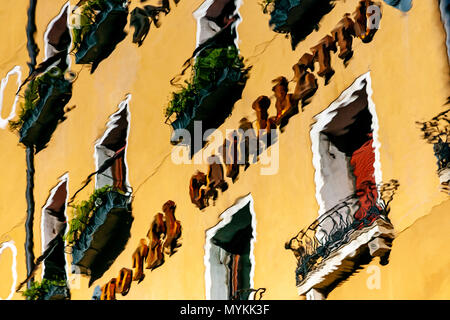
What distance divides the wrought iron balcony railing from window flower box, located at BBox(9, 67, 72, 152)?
8.04 m

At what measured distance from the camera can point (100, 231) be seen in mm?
17391

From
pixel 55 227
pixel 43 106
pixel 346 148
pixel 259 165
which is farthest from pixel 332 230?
pixel 43 106

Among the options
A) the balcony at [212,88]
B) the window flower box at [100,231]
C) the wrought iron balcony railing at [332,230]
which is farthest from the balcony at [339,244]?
the window flower box at [100,231]

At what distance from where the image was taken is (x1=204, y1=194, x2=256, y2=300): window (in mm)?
15062

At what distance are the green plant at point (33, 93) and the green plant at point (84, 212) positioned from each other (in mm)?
3545

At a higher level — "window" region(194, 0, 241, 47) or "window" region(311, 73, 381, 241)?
"window" region(194, 0, 241, 47)

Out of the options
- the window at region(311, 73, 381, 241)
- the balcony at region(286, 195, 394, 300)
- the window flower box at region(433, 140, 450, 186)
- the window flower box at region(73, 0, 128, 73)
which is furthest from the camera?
the window flower box at region(73, 0, 128, 73)

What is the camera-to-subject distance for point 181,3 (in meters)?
17.8

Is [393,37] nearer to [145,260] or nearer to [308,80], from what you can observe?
[308,80]

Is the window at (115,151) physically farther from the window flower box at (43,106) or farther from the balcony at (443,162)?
the balcony at (443,162)

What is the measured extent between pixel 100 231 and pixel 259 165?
3641mm

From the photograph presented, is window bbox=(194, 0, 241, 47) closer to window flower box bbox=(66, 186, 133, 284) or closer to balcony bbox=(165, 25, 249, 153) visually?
balcony bbox=(165, 25, 249, 153)

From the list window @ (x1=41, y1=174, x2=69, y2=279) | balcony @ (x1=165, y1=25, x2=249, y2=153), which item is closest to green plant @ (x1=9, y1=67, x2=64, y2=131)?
window @ (x1=41, y1=174, x2=69, y2=279)

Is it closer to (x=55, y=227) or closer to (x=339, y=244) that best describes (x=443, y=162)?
(x=339, y=244)
